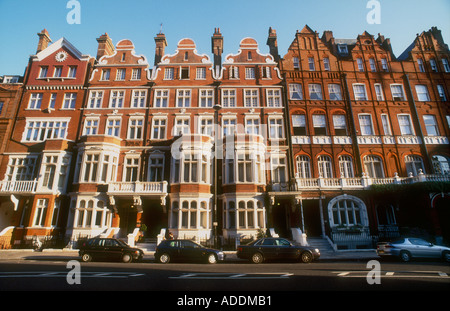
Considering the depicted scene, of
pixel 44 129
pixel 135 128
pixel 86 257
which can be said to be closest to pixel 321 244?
pixel 86 257

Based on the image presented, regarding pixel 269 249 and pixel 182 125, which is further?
pixel 182 125

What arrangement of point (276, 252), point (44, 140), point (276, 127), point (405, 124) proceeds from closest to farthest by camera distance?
point (276, 252) → point (44, 140) → point (276, 127) → point (405, 124)

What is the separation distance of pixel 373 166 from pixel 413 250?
10422 mm

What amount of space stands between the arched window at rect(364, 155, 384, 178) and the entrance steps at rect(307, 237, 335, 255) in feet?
28.0

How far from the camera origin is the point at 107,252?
14508mm

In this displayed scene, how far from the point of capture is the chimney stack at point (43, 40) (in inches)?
1120

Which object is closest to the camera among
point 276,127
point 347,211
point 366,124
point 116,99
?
point 347,211

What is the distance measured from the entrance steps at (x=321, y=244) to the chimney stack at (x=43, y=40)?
119 feet

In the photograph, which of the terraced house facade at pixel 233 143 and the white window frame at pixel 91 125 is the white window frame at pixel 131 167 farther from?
the white window frame at pixel 91 125

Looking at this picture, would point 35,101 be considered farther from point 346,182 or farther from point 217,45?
point 346,182

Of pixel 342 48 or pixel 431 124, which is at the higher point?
pixel 342 48
